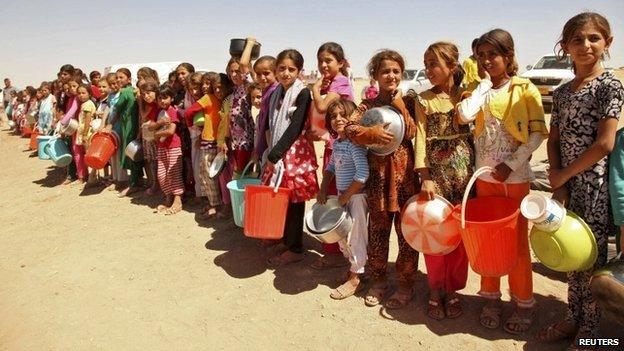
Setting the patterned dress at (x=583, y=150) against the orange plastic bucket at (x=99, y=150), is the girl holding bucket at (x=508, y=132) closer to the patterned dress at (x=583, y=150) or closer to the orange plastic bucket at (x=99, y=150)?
the patterned dress at (x=583, y=150)

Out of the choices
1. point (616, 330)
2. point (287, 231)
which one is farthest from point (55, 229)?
point (616, 330)

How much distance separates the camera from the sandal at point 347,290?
3166 mm

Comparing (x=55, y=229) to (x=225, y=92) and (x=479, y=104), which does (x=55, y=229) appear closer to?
(x=225, y=92)

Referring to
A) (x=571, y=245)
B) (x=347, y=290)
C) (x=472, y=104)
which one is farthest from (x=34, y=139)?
(x=571, y=245)

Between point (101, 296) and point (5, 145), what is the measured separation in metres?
11.7

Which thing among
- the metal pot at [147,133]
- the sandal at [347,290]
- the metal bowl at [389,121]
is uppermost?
the metal bowl at [389,121]

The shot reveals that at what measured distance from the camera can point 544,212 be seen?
2131 mm

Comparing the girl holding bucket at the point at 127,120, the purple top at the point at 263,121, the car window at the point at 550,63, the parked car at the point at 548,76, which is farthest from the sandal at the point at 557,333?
the car window at the point at 550,63

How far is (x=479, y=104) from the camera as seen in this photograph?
2.46 metres

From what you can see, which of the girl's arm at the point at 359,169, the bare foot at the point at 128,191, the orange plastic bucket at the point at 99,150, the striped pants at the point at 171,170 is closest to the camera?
the girl's arm at the point at 359,169

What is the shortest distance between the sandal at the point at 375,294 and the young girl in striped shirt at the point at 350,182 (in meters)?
0.14

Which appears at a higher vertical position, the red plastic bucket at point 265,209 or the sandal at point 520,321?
the red plastic bucket at point 265,209

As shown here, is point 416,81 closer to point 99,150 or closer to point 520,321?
point 99,150

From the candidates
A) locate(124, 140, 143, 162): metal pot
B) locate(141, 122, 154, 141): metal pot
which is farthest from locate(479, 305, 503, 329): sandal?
locate(124, 140, 143, 162): metal pot
